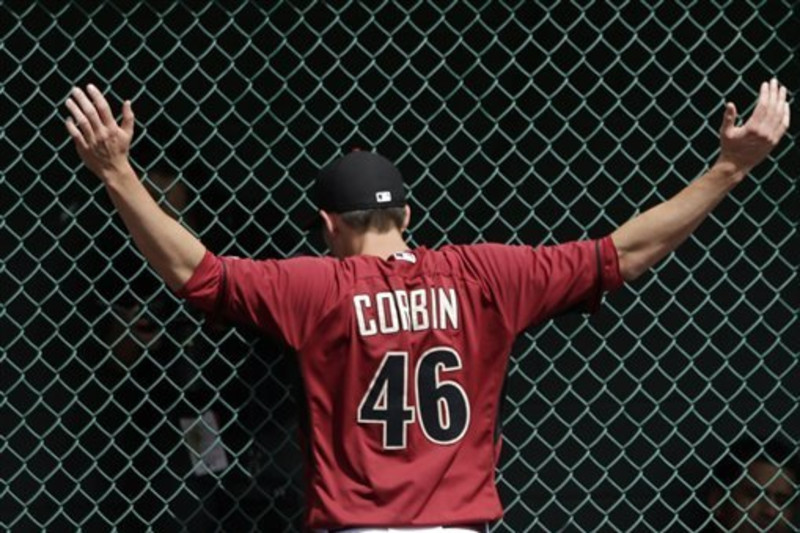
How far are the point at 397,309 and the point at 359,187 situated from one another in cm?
34

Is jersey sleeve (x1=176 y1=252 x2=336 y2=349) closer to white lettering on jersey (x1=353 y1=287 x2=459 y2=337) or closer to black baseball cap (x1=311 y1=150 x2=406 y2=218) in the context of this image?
white lettering on jersey (x1=353 y1=287 x2=459 y2=337)

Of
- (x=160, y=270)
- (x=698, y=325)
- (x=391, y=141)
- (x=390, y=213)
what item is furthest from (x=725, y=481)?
(x=160, y=270)

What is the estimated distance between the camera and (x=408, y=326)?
14.4 feet

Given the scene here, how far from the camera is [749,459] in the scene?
20.8 feet

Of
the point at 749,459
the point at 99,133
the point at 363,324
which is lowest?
the point at 749,459

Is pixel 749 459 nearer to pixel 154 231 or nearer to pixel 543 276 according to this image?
pixel 543 276

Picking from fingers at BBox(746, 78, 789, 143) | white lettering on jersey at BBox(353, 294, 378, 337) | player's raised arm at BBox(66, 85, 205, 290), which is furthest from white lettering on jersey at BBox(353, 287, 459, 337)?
fingers at BBox(746, 78, 789, 143)

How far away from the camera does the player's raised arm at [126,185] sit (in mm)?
4172

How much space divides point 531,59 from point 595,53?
0.27 m

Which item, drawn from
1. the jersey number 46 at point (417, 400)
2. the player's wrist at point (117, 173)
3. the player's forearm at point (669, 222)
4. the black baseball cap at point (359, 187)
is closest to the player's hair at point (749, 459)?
the player's forearm at point (669, 222)

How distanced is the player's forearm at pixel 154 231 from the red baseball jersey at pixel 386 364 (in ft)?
Result: 0.15

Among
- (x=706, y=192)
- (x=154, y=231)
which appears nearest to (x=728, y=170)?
(x=706, y=192)

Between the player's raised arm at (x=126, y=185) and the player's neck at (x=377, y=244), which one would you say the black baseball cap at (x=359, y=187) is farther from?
the player's raised arm at (x=126, y=185)

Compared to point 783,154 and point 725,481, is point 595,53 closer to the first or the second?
point 783,154
